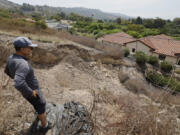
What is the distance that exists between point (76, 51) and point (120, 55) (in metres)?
3.78

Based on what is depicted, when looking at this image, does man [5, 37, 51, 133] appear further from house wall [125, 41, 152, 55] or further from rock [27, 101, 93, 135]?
house wall [125, 41, 152, 55]

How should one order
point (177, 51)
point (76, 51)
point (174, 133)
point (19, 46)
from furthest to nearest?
1. point (177, 51)
2. point (76, 51)
3. point (174, 133)
4. point (19, 46)

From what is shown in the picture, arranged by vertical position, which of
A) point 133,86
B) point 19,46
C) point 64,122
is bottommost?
point 133,86

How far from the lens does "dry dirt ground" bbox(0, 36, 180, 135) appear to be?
2473 mm

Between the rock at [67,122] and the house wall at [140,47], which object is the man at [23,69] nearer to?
the rock at [67,122]

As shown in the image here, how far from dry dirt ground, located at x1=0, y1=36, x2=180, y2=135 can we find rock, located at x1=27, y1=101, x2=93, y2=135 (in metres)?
0.27

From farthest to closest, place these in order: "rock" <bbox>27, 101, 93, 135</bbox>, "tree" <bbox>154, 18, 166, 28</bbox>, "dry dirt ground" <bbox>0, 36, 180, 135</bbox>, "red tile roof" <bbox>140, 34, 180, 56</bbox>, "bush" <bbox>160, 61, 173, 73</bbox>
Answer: "tree" <bbox>154, 18, 166, 28</bbox>, "red tile roof" <bbox>140, 34, 180, 56</bbox>, "bush" <bbox>160, 61, 173, 73</bbox>, "dry dirt ground" <bbox>0, 36, 180, 135</bbox>, "rock" <bbox>27, 101, 93, 135</bbox>

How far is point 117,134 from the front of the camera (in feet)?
6.21

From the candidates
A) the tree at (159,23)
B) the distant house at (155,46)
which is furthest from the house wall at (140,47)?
the tree at (159,23)

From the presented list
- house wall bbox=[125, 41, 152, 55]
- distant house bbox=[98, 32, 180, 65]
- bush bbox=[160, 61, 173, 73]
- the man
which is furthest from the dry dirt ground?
house wall bbox=[125, 41, 152, 55]

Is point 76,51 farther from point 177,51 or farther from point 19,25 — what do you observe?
point 177,51

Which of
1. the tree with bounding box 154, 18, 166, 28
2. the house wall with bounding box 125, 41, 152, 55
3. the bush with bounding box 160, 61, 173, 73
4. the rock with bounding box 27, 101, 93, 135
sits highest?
the tree with bounding box 154, 18, 166, 28

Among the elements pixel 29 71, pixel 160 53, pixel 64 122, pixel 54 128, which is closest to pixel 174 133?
pixel 64 122

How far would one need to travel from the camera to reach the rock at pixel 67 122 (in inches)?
80.6
